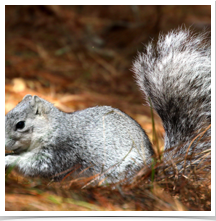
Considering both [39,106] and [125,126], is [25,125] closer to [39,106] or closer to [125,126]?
[39,106]

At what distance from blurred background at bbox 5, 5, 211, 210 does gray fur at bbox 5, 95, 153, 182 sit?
2.68 ft

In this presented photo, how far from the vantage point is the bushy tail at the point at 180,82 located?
1793 mm

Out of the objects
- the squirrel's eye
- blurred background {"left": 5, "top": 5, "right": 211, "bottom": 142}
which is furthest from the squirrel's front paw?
blurred background {"left": 5, "top": 5, "right": 211, "bottom": 142}

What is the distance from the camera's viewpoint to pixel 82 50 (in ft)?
15.0

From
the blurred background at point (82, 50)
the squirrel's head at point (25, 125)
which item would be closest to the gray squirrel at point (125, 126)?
the squirrel's head at point (25, 125)

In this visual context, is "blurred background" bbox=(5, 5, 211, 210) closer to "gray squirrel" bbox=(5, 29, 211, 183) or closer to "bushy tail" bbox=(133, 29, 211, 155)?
"gray squirrel" bbox=(5, 29, 211, 183)

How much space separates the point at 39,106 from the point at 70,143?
303 mm

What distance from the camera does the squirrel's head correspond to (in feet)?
5.55

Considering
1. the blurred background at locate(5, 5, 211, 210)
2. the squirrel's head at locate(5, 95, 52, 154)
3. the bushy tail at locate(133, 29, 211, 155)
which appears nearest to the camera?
the squirrel's head at locate(5, 95, 52, 154)

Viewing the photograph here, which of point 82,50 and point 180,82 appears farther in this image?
point 82,50

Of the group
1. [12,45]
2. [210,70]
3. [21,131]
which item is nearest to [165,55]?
[210,70]

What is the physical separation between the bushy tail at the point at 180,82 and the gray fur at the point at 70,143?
25cm

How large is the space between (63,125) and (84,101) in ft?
5.13

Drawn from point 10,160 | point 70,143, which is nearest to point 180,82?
point 70,143
